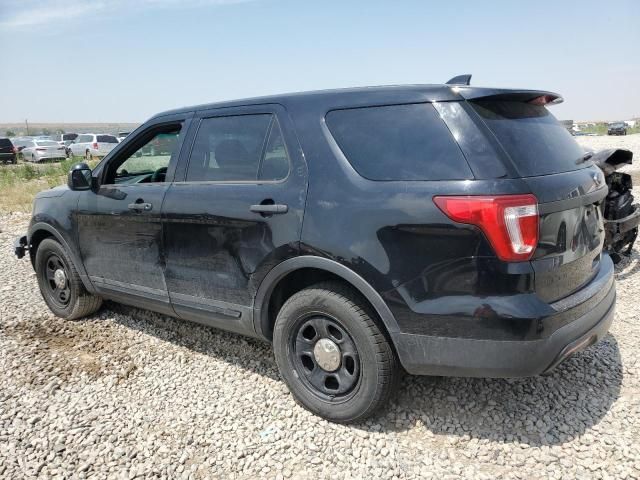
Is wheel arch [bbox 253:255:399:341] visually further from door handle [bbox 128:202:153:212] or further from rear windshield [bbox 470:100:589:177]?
door handle [bbox 128:202:153:212]

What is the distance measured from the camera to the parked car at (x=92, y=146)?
29.0m

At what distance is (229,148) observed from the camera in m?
3.30

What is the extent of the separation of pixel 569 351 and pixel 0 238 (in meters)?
9.25

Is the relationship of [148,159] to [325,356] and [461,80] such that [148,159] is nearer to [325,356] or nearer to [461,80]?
[325,356]

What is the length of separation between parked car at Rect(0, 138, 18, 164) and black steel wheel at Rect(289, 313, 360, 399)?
29.8 meters

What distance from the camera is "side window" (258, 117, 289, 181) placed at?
2953 millimetres

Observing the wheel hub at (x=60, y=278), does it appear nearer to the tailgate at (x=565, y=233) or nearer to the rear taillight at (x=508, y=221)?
the rear taillight at (x=508, y=221)

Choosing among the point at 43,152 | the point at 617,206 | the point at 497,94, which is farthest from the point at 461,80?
the point at 43,152

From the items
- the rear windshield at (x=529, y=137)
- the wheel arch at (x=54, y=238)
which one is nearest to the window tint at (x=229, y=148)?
the rear windshield at (x=529, y=137)

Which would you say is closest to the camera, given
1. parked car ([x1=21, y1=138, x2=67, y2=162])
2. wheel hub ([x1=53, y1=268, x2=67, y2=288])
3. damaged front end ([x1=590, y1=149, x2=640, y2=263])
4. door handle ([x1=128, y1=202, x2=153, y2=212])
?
door handle ([x1=128, y1=202, x2=153, y2=212])

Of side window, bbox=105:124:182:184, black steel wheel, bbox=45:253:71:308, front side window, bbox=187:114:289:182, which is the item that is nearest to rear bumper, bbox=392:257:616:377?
front side window, bbox=187:114:289:182

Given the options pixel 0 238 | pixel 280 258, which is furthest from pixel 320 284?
pixel 0 238

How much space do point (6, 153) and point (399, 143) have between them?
30.5m

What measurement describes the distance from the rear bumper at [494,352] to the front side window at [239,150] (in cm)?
127
